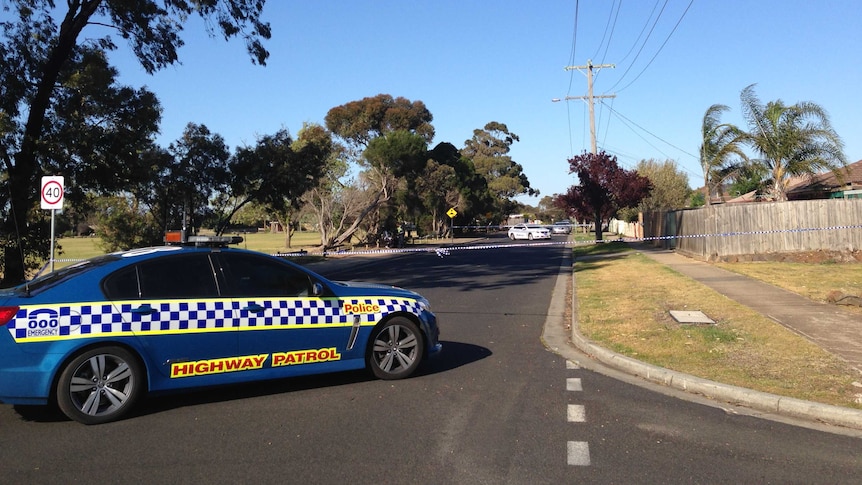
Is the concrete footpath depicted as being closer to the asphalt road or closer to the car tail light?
the asphalt road

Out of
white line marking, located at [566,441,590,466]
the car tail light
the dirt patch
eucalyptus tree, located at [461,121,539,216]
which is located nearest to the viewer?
white line marking, located at [566,441,590,466]

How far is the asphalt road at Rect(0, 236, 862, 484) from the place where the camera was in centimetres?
439

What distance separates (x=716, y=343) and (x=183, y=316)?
20.0ft

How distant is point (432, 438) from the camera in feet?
16.7

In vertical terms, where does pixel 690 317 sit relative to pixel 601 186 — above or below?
below

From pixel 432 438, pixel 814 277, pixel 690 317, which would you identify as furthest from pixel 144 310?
pixel 814 277

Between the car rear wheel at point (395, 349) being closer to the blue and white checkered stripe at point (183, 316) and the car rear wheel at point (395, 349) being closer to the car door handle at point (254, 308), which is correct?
the blue and white checkered stripe at point (183, 316)

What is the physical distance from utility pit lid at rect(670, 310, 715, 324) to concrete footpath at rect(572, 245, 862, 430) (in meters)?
0.92

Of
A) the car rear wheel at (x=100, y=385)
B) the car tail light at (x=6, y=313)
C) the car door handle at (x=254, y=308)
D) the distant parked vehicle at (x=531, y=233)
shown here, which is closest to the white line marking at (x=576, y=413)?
the car door handle at (x=254, y=308)

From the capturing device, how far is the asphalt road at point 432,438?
4.39m

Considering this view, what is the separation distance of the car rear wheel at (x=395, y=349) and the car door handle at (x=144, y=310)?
2083 mm

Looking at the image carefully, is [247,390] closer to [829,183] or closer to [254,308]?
[254,308]

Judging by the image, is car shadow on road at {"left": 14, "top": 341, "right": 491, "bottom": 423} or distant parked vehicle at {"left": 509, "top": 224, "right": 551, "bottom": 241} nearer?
car shadow on road at {"left": 14, "top": 341, "right": 491, "bottom": 423}

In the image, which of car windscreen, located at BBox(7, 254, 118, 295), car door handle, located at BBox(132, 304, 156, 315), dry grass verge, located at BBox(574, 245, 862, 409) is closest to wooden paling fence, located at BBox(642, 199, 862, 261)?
dry grass verge, located at BBox(574, 245, 862, 409)
